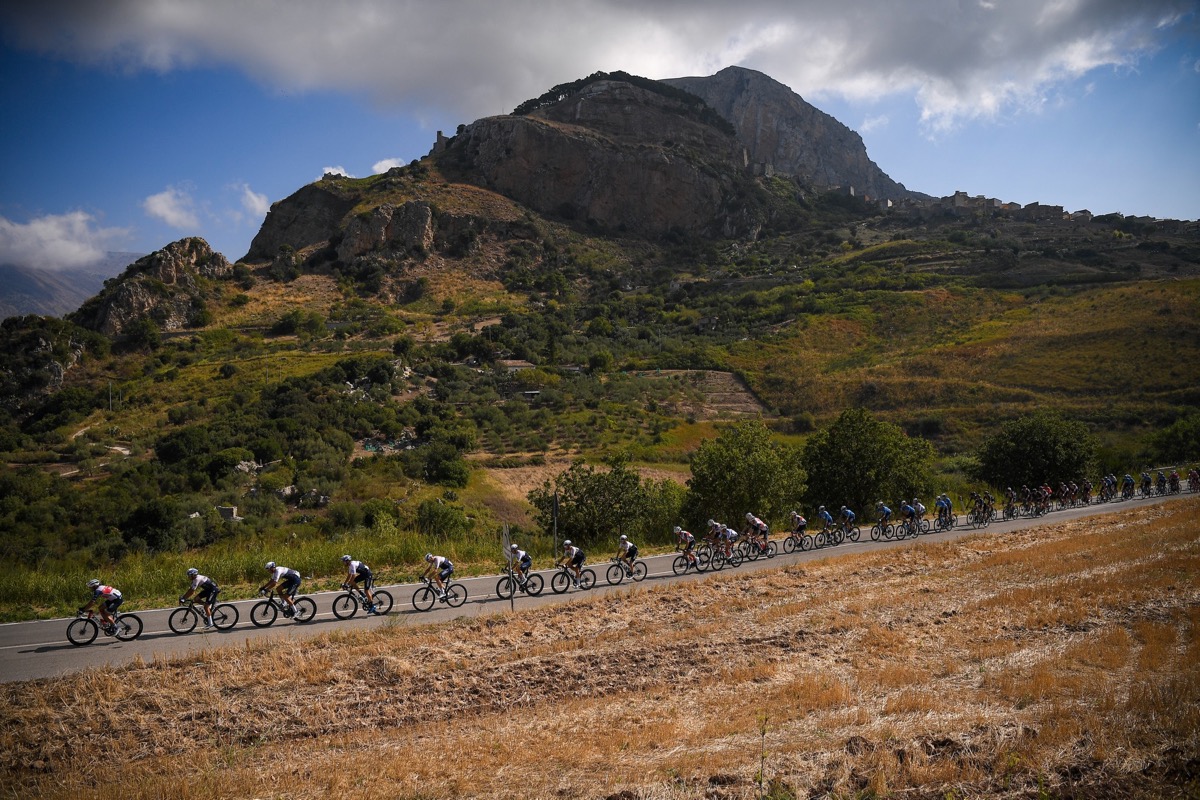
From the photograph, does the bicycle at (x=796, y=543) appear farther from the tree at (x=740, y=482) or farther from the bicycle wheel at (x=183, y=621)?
the bicycle wheel at (x=183, y=621)

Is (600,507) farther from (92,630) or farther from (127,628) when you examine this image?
(92,630)

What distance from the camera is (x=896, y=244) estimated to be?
4628 inches

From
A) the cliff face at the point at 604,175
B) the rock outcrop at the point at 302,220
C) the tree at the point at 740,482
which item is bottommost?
the tree at the point at 740,482

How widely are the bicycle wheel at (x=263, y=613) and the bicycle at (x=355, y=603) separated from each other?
1179 millimetres

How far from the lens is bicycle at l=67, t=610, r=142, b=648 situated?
42.4ft

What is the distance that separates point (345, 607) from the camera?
14898 mm

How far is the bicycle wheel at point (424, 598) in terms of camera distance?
1561cm

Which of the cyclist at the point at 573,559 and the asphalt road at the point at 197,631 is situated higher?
the cyclist at the point at 573,559

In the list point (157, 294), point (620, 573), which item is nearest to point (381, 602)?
point (620, 573)

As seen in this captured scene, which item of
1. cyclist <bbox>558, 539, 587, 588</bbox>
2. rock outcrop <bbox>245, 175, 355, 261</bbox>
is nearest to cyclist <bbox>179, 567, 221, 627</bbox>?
cyclist <bbox>558, 539, 587, 588</bbox>

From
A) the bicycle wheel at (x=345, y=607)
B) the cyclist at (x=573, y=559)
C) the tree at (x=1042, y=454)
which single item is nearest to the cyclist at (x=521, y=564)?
the cyclist at (x=573, y=559)

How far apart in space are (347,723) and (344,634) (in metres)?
3.79

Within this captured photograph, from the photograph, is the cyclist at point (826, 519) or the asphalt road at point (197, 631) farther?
the cyclist at point (826, 519)

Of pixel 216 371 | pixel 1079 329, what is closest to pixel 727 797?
pixel 216 371
